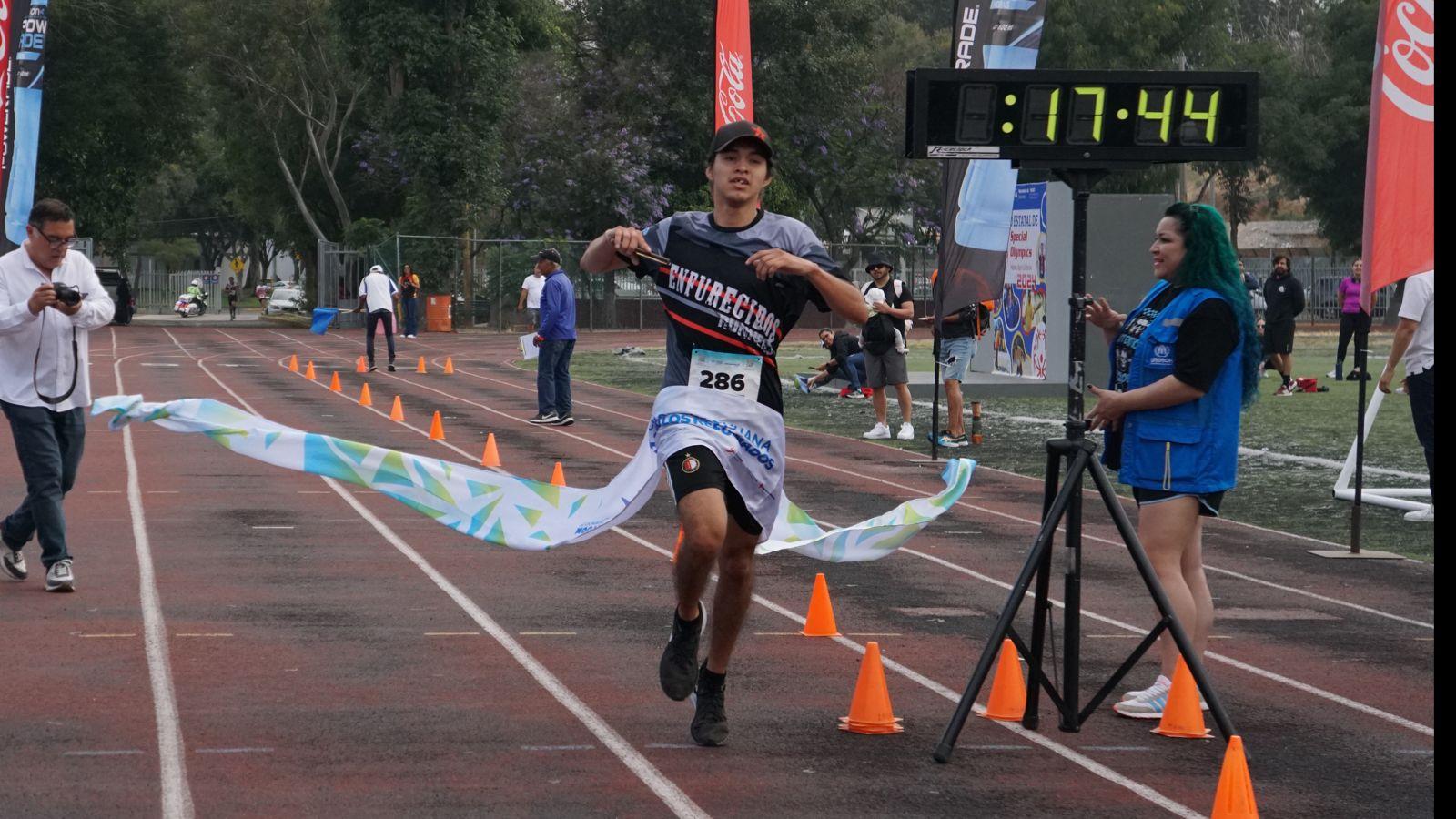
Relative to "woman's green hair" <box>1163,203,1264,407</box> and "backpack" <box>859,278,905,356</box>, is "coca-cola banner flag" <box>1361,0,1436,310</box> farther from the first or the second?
"backpack" <box>859,278,905,356</box>

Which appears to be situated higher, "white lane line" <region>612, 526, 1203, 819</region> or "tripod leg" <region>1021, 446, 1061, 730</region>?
"tripod leg" <region>1021, 446, 1061, 730</region>

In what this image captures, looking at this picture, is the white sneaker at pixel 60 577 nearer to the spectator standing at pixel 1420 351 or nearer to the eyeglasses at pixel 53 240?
the eyeglasses at pixel 53 240

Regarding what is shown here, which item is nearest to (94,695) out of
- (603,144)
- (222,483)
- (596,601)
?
(596,601)

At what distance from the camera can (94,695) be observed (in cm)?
689

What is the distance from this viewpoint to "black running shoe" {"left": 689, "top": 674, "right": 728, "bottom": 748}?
6.20m

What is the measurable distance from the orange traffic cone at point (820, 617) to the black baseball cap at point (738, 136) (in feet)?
9.02

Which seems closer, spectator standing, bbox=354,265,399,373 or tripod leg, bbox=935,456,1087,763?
→ tripod leg, bbox=935,456,1087,763

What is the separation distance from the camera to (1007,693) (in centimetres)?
679

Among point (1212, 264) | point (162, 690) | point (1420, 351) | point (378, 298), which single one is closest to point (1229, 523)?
point (1420, 351)

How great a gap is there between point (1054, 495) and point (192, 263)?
13396 cm

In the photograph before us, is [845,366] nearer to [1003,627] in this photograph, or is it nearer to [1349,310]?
[1349,310]

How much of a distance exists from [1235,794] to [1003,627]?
1.12 meters

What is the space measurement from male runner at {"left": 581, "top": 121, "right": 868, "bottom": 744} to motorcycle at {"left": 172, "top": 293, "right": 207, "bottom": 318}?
244ft

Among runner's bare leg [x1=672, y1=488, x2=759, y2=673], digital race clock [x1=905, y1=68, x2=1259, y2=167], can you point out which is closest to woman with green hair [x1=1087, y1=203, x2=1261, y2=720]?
digital race clock [x1=905, y1=68, x2=1259, y2=167]
